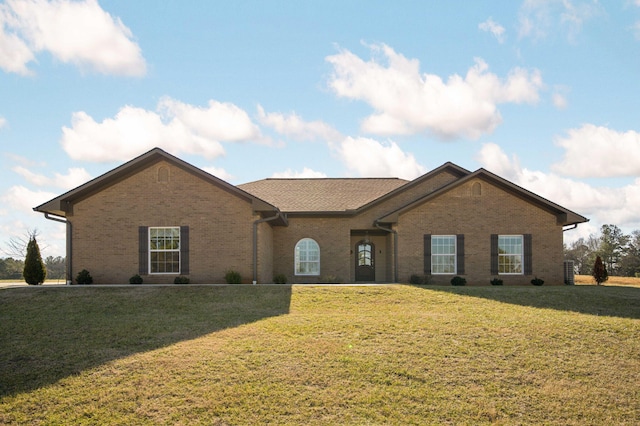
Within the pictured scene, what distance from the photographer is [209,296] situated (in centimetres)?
1728

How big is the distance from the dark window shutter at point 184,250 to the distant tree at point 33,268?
5954 millimetres

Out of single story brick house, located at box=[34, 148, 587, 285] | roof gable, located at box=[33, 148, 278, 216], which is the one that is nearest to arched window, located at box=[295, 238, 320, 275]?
single story brick house, located at box=[34, 148, 587, 285]

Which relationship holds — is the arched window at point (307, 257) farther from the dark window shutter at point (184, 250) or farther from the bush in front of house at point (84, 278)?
the bush in front of house at point (84, 278)

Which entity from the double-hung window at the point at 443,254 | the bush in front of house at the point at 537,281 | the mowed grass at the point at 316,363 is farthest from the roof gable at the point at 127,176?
the bush in front of house at the point at 537,281

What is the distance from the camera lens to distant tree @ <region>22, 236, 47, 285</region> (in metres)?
21.3

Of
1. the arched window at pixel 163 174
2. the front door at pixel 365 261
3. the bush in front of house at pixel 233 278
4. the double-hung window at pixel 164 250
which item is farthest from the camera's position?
the front door at pixel 365 261

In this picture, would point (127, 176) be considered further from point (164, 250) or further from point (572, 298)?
point (572, 298)

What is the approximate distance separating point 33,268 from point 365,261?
553 inches

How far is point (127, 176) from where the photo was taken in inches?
808

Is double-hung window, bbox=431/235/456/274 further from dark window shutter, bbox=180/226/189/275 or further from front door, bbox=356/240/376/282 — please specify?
dark window shutter, bbox=180/226/189/275

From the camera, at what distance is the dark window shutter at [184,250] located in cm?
2016

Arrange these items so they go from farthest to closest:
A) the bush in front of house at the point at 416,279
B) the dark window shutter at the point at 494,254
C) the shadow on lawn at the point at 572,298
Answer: the dark window shutter at the point at 494,254
the bush in front of house at the point at 416,279
the shadow on lawn at the point at 572,298

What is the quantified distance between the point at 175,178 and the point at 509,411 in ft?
48.2

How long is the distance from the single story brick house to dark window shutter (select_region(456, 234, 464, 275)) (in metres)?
0.04
